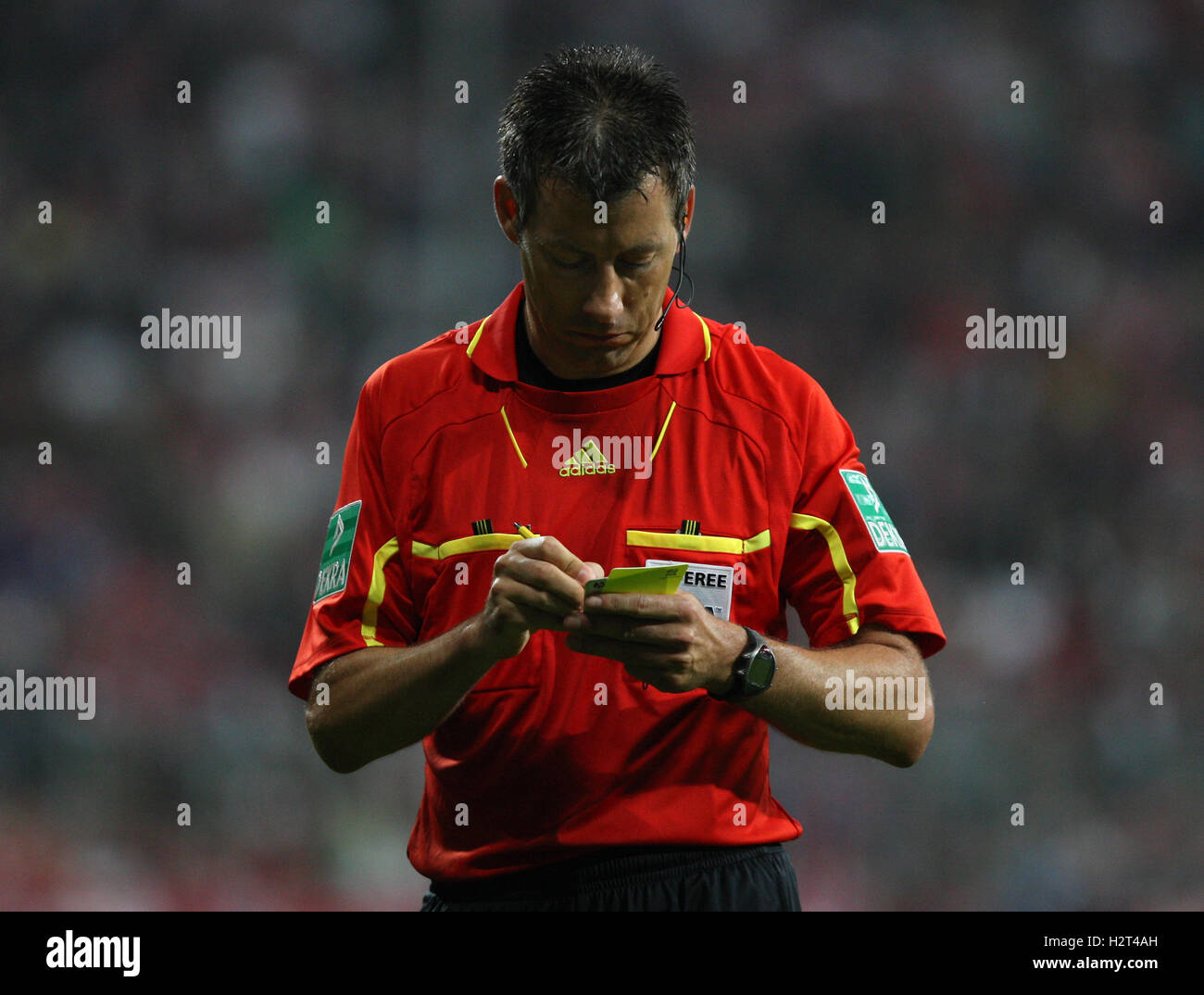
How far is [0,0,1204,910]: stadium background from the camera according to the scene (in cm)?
378

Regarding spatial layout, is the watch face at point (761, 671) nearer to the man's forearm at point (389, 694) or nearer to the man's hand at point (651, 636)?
the man's hand at point (651, 636)

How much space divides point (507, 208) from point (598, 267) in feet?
0.70

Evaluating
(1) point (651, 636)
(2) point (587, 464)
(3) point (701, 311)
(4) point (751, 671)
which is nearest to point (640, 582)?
(1) point (651, 636)

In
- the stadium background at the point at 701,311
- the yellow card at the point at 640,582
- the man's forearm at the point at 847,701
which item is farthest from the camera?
the stadium background at the point at 701,311

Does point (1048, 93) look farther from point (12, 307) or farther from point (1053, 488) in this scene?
point (12, 307)

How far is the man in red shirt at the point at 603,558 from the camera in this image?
5.16ft

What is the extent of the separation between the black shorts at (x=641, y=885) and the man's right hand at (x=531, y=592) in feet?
1.04

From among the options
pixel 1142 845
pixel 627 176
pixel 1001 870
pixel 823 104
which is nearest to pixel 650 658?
pixel 627 176

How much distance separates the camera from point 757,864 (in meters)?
1.62

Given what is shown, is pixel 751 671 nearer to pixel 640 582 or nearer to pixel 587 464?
pixel 640 582

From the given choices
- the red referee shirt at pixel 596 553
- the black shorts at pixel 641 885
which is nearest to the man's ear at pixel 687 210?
the red referee shirt at pixel 596 553

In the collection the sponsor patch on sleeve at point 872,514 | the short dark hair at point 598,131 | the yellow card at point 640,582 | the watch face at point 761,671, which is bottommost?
the watch face at point 761,671

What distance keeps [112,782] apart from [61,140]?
204 centimetres

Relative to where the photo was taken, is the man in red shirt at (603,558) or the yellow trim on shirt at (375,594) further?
the yellow trim on shirt at (375,594)
